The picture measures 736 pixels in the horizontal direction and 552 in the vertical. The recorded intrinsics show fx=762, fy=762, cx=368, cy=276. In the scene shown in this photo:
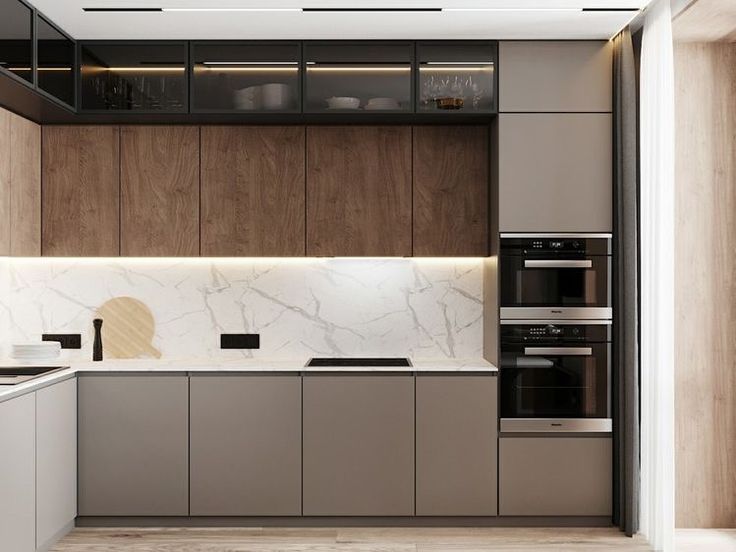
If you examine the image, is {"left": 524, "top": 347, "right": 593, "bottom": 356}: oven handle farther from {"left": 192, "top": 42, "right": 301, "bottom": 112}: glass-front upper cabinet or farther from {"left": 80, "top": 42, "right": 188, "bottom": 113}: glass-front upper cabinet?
{"left": 80, "top": 42, "right": 188, "bottom": 113}: glass-front upper cabinet

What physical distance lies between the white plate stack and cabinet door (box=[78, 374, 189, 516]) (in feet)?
1.06

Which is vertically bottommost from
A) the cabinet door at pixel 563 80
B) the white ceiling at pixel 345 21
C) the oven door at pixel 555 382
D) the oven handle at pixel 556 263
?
the oven door at pixel 555 382

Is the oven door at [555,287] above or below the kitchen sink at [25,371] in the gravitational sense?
above

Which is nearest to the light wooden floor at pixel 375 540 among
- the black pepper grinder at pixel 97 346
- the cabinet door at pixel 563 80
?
the black pepper grinder at pixel 97 346

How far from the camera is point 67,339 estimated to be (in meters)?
4.48

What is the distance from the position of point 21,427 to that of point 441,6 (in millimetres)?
2658

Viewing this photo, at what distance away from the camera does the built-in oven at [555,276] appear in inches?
155

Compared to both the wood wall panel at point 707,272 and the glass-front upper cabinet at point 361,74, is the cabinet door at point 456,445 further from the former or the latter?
the glass-front upper cabinet at point 361,74

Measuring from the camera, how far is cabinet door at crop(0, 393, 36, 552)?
3.14m

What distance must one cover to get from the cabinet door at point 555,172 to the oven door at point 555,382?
63 cm

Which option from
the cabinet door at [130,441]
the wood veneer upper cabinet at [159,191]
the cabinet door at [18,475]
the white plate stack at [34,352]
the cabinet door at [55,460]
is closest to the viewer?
the cabinet door at [18,475]

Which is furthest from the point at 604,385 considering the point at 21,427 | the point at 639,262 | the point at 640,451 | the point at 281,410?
the point at 21,427

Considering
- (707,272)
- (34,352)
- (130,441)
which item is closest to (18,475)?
(130,441)

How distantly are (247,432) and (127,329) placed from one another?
1.09 metres
